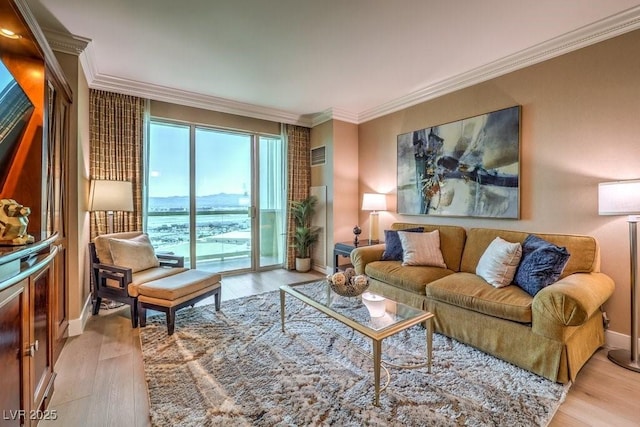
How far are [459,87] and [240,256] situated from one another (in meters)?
4.02

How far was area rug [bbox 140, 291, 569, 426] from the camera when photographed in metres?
1.65

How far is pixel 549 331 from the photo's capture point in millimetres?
1950

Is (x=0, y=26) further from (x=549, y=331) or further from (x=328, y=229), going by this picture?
(x=328, y=229)

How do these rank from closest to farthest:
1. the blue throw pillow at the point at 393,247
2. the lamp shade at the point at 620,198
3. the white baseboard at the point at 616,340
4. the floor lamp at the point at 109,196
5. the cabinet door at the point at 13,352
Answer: the cabinet door at the point at 13,352
the lamp shade at the point at 620,198
the white baseboard at the point at 616,340
the floor lamp at the point at 109,196
the blue throw pillow at the point at 393,247

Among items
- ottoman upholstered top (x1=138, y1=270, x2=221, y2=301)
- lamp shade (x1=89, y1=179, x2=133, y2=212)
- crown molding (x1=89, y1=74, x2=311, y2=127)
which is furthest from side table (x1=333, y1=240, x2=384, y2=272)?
lamp shade (x1=89, y1=179, x2=133, y2=212)

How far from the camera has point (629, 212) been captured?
2061 millimetres

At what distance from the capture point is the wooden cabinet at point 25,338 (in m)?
1.14

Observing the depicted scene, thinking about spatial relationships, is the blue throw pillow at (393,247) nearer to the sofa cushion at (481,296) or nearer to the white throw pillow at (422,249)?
the white throw pillow at (422,249)

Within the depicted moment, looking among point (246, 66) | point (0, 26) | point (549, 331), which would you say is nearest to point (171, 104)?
point (246, 66)

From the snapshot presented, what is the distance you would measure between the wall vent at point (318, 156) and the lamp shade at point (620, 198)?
3488mm

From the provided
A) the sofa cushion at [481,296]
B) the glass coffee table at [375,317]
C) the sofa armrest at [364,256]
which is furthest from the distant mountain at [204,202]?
the sofa cushion at [481,296]

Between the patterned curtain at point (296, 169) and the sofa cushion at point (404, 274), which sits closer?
the sofa cushion at point (404, 274)

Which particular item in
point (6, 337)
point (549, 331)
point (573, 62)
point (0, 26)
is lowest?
point (549, 331)

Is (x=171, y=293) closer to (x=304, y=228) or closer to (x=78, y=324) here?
(x=78, y=324)
